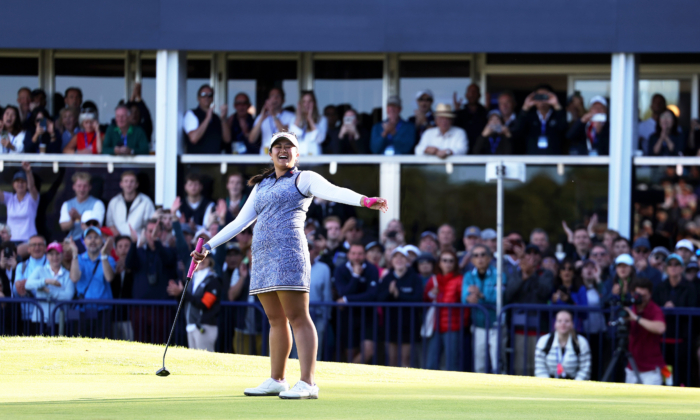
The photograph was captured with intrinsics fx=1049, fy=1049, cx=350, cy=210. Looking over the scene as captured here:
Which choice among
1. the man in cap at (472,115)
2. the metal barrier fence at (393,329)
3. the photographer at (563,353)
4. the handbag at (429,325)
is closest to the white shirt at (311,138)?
the man in cap at (472,115)

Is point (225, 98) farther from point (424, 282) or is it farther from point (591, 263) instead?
point (591, 263)

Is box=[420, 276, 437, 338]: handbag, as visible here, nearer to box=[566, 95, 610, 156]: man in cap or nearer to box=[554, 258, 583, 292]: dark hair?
box=[554, 258, 583, 292]: dark hair

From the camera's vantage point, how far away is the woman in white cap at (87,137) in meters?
15.6

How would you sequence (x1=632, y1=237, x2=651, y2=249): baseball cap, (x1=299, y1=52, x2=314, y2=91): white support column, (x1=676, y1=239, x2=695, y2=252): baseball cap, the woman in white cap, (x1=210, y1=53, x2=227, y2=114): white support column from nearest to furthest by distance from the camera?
(x1=676, y1=239, x2=695, y2=252): baseball cap, (x1=632, y1=237, x2=651, y2=249): baseball cap, the woman in white cap, (x1=299, y1=52, x2=314, y2=91): white support column, (x1=210, y1=53, x2=227, y2=114): white support column

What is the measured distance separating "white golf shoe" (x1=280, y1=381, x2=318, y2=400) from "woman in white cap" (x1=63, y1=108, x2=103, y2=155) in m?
10.0

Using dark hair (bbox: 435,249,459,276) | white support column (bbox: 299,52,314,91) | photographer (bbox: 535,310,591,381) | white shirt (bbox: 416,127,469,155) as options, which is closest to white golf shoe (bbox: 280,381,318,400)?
photographer (bbox: 535,310,591,381)

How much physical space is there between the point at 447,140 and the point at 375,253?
313cm

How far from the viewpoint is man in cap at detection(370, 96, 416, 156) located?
49.9 feet

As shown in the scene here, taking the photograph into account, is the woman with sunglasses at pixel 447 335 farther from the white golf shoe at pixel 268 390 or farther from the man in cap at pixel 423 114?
the white golf shoe at pixel 268 390

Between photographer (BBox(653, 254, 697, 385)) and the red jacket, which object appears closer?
photographer (BBox(653, 254, 697, 385))

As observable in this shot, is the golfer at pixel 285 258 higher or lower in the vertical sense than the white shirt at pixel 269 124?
lower

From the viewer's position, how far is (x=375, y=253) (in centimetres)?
1252

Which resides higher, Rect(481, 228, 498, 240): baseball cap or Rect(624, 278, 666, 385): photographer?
Rect(481, 228, 498, 240): baseball cap

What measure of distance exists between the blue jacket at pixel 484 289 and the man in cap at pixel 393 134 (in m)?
3.95
